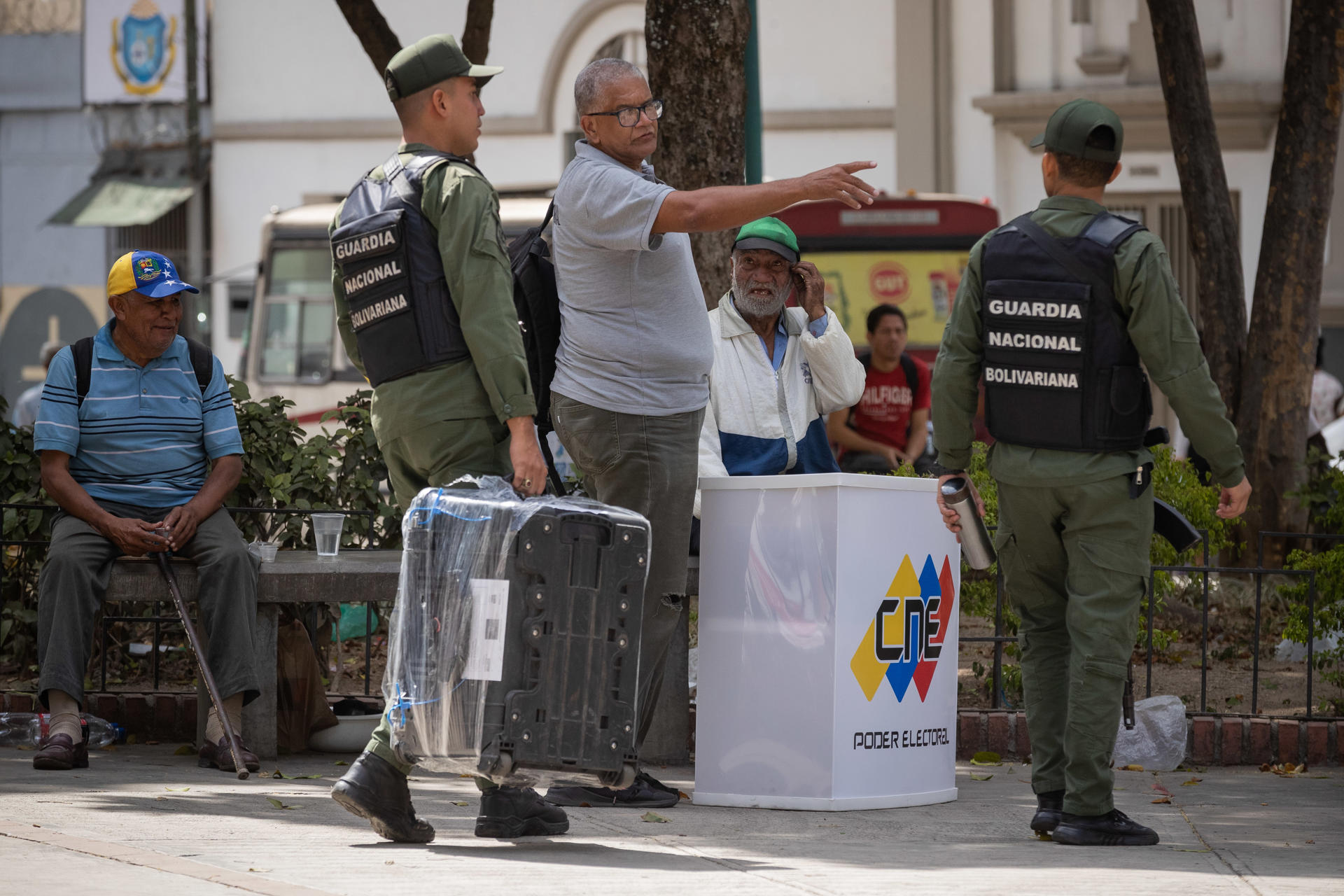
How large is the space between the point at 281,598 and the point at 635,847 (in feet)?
6.83

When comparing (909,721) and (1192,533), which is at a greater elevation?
(1192,533)

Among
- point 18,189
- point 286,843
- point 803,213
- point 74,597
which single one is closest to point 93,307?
point 18,189

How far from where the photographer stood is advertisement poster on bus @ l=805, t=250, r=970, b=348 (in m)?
15.2

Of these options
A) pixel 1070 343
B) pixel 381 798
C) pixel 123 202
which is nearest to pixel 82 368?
pixel 381 798

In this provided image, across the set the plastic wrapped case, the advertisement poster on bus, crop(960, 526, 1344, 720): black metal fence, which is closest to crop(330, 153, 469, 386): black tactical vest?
the plastic wrapped case

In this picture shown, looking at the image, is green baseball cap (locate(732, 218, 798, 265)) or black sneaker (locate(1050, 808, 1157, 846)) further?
green baseball cap (locate(732, 218, 798, 265))

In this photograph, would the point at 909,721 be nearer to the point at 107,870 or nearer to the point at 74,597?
the point at 107,870

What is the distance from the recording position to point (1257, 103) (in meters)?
20.9

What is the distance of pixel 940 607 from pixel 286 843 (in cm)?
207

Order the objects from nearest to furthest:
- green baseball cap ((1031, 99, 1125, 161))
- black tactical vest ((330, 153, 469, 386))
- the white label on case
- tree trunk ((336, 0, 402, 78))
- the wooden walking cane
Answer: the white label on case → black tactical vest ((330, 153, 469, 386)) → green baseball cap ((1031, 99, 1125, 161)) → the wooden walking cane → tree trunk ((336, 0, 402, 78))

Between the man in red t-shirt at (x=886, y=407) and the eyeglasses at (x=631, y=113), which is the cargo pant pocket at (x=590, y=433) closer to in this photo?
the eyeglasses at (x=631, y=113)

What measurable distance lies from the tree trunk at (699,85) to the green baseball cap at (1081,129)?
2.71m

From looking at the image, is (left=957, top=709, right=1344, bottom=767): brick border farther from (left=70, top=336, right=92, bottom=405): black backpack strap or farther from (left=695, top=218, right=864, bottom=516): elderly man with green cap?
(left=70, top=336, right=92, bottom=405): black backpack strap

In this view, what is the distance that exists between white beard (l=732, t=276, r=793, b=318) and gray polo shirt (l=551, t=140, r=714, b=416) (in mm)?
890
